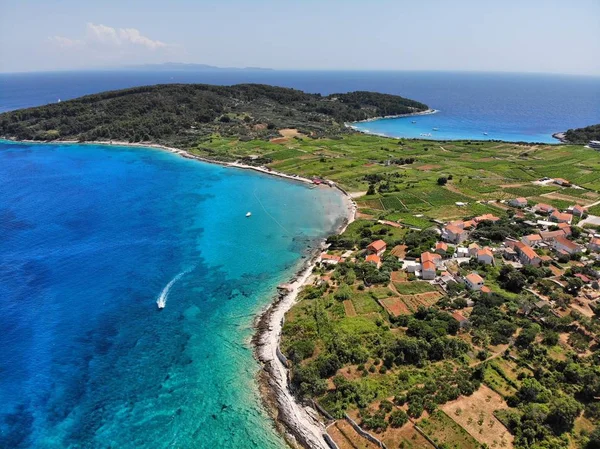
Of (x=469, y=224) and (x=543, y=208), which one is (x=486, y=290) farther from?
(x=543, y=208)

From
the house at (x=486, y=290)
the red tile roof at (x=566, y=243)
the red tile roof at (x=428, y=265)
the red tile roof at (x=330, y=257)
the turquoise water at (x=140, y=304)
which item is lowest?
the turquoise water at (x=140, y=304)

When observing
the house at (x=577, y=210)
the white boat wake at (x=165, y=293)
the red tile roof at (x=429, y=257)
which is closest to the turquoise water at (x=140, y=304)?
the white boat wake at (x=165, y=293)

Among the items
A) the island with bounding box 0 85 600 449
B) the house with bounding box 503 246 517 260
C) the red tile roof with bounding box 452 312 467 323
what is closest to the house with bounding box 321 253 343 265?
the island with bounding box 0 85 600 449

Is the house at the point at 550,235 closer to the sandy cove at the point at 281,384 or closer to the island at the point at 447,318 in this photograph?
the island at the point at 447,318

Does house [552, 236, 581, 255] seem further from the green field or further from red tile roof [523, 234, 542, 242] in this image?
the green field

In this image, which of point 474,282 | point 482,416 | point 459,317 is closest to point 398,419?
point 482,416

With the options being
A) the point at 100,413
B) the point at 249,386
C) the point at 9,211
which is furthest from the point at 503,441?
the point at 9,211

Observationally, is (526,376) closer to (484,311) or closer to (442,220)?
(484,311)
